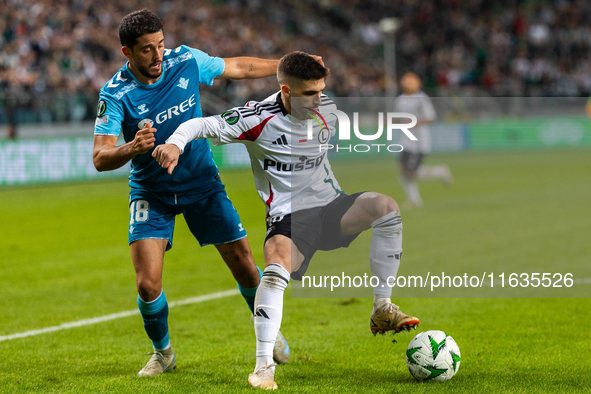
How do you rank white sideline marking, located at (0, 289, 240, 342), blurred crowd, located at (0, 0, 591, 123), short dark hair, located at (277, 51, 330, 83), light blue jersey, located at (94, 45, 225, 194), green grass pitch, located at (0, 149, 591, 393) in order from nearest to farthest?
short dark hair, located at (277, 51, 330, 83), green grass pitch, located at (0, 149, 591, 393), light blue jersey, located at (94, 45, 225, 194), white sideline marking, located at (0, 289, 240, 342), blurred crowd, located at (0, 0, 591, 123)

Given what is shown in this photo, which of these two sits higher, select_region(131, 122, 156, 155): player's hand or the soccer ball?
select_region(131, 122, 156, 155): player's hand

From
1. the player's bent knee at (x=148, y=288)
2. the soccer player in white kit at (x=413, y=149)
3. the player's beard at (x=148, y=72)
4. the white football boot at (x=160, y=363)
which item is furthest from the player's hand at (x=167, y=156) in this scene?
the soccer player in white kit at (x=413, y=149)

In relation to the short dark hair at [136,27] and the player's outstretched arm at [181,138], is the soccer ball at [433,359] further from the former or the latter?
the short dark hair at [136,27]

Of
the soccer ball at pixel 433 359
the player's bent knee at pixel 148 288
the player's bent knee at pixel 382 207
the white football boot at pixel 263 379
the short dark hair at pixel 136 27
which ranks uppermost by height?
the short dark hair at pixel 136 27

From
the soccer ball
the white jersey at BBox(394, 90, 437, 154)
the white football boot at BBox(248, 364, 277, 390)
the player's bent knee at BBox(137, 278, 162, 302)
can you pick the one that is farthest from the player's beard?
the white jersey at BBox(394, 90, 437, 154)

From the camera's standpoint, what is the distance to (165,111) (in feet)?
14.8

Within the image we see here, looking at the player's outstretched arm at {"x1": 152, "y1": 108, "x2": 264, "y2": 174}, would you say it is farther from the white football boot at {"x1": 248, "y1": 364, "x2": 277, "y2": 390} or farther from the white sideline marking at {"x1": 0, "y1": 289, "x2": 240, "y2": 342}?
the white sideline marking at {"x1": 0, "y1": 289, "x2": 240, "y2": 342}

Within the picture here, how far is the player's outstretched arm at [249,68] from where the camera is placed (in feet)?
15.7

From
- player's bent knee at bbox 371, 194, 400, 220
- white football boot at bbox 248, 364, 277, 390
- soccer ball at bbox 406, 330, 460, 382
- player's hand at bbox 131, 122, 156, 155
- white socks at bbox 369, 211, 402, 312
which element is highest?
player's hand at bbox 131, 122, 156, 155

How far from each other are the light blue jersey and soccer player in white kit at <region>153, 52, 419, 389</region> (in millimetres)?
491

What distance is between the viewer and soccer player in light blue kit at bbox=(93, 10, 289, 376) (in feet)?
14.1

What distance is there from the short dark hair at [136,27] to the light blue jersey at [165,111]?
270 millimetres

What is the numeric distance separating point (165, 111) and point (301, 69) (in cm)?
101

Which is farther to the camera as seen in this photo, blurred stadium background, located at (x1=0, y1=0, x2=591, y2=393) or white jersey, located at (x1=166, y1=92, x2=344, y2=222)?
blurred stadium background, located at (x1=0, y1=0, x2=591, y2=393)
